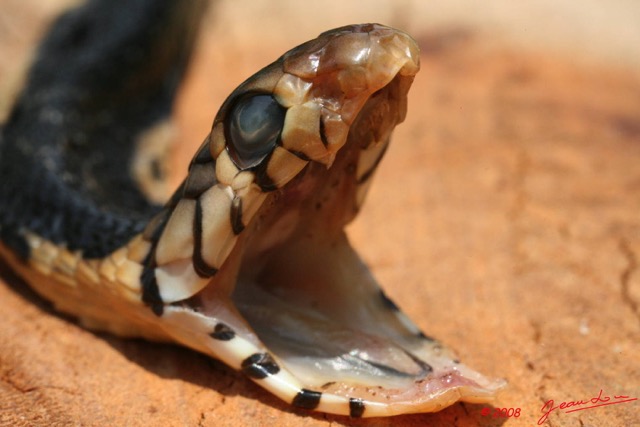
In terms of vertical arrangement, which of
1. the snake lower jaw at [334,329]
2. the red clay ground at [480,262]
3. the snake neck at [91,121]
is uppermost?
the snake neck at [91,121]

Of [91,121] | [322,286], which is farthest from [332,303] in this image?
[91,121]

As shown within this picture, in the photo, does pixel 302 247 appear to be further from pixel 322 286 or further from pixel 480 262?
pixel 480 262

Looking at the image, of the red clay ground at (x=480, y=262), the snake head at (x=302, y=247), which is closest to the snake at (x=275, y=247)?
the snake head at (x=302, y=247)

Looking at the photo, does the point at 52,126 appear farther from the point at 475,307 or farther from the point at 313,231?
the point at 475,307

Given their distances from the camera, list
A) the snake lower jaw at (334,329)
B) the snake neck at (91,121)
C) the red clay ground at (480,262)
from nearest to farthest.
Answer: the snake lower jaw at (334,329) < the red clay ground at (480,262) < the snake neck at (91,121)

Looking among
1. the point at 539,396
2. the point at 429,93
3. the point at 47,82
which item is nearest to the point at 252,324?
the point at 539,396

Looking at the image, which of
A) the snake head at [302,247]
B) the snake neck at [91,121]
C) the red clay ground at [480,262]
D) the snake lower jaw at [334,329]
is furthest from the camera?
the snake neck at [91,121]

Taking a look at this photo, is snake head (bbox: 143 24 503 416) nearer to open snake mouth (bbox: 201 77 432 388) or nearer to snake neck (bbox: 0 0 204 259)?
open snake mouth (bbox: 201 77 432 388)

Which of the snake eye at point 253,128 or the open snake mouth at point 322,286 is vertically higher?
the snake eye at point 253,128

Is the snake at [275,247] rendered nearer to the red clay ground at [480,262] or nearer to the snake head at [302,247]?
the snake head at [302,247]
